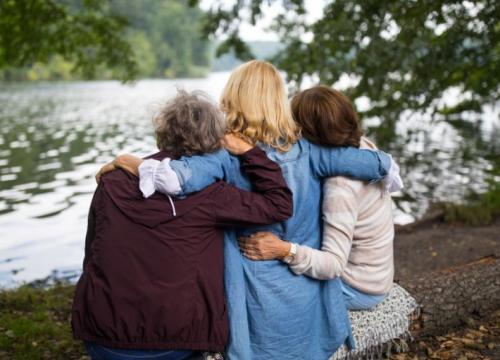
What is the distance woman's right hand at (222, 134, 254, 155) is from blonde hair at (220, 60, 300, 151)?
31 millimetres

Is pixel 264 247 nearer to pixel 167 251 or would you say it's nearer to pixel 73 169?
pixel 167 251

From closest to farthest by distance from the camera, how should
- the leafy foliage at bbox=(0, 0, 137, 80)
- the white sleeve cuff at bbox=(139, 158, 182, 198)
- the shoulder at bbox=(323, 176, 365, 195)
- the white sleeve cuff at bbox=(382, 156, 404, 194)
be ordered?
1. the white sleeve cuff at bbox=(139, 158, 182, 198)
2. the shoulder at bbox=(323, 176, 365, 195)
3. the white sleeve cuff at bbox=(382, 156, 404, 194)
4. the leafy foliage at bbox=(0, 0, 137, 80)

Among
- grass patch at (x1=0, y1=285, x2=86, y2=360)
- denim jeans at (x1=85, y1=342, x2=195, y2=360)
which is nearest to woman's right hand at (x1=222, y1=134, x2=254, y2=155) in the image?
denim jeans at (x1=85, y1=342, x2=195, y2=360)

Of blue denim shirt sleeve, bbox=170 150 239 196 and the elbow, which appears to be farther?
the elbow

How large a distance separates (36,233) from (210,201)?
28.8ft

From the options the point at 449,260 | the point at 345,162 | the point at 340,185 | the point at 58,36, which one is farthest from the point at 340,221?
the point at 58,36

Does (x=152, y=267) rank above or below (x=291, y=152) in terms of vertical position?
below

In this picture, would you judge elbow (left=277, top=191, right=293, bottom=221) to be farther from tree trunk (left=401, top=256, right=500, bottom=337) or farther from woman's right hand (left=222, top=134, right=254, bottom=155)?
tree trunk (left=401, top=256, right=500, bottom=337)

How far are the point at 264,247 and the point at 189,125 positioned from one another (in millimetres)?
775

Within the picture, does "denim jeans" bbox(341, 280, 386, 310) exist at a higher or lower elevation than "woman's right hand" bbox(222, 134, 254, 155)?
lower

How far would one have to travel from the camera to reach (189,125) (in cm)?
281

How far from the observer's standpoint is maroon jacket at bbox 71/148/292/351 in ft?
8.87

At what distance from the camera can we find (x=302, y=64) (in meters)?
9.51

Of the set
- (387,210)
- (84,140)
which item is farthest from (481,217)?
(84,140)
